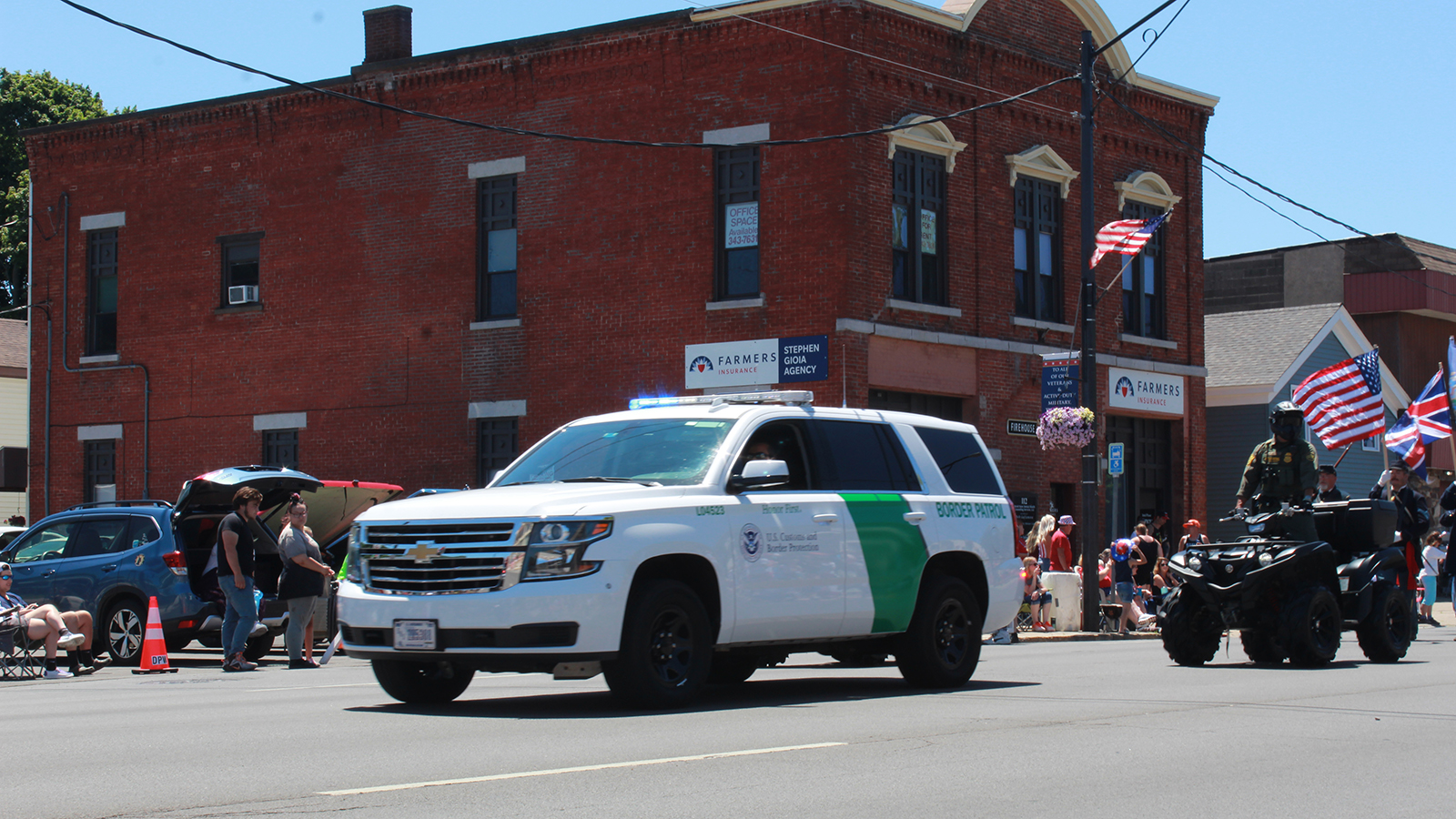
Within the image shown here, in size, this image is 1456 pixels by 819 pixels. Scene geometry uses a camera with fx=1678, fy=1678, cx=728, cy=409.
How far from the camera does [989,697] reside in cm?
1164

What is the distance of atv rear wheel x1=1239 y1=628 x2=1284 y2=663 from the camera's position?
14375 millimetres

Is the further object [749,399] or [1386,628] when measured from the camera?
[1386,628]

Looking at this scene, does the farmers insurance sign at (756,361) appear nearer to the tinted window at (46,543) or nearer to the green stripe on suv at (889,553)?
the tinted window at (46,543)

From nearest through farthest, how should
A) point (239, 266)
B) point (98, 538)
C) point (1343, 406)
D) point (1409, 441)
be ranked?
point (98, 538) < point (1343, 406) < point (1409, 441) < point (239, 266)

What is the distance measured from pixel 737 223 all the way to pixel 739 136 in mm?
1368

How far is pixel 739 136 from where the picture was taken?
2642 cm

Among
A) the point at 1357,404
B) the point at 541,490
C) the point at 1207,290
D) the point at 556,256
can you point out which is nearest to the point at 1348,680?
the point at 541,490

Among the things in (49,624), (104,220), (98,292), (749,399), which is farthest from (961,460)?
(98,292)

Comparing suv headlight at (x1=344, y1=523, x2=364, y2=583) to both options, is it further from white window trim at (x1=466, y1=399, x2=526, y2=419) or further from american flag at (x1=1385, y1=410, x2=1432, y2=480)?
american flag at (x1=1385, y1=410, x2=1432, y2=480)

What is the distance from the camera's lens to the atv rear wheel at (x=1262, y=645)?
47.2 ft

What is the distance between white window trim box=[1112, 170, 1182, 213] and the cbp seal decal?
22.2 m

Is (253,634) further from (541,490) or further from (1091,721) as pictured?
(1091,721)

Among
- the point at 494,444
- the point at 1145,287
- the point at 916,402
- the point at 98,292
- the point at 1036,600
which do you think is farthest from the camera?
the point at 98,292

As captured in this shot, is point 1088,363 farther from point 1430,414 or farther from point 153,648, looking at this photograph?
point 153,648
